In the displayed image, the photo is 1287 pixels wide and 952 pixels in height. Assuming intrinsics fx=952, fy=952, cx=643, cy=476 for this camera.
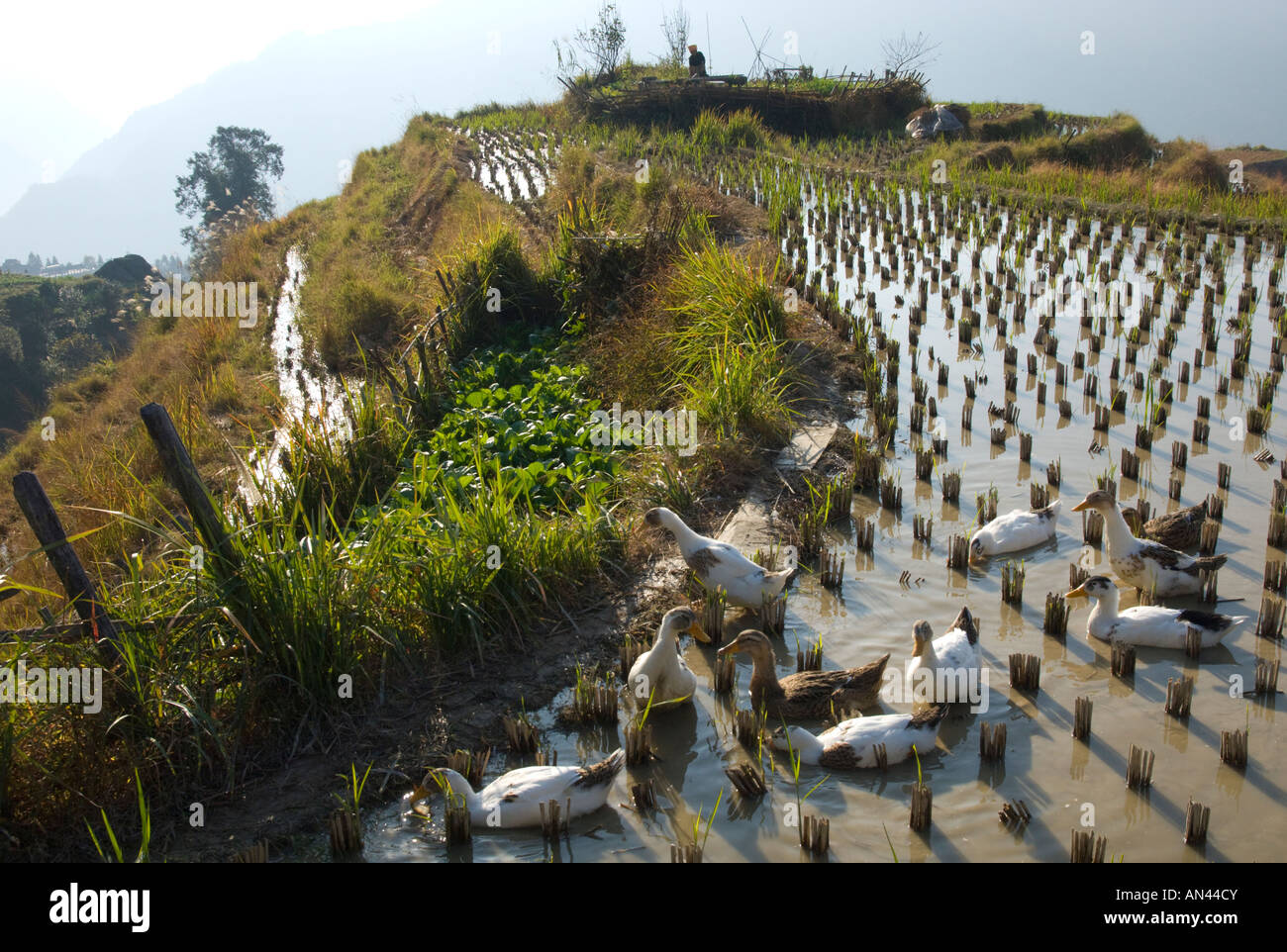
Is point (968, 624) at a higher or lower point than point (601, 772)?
higher

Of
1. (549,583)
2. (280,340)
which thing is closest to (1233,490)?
(549,583)

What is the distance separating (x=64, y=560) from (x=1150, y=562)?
5954mm

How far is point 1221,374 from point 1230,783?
5963mm

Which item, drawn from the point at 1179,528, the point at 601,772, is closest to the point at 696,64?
the point at 1179,528

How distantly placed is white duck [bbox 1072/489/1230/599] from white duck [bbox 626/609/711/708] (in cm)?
276

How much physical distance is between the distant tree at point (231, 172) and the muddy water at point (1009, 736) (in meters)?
48.9

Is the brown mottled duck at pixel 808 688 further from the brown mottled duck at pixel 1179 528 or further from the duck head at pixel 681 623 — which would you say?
the brown mottled duck at pixel 1179 528

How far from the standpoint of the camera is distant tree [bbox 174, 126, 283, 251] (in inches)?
1938

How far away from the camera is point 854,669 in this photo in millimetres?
5008

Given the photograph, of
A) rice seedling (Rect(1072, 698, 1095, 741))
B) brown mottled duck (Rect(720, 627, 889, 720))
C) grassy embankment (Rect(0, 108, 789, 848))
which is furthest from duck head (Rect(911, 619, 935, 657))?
grassy embankment (Rect(0, 108, 789, 848))

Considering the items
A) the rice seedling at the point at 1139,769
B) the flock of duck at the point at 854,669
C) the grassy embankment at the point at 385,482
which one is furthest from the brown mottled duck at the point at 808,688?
the grassy embankment at the point at 385,482

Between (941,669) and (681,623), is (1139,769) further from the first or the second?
(681,623)
